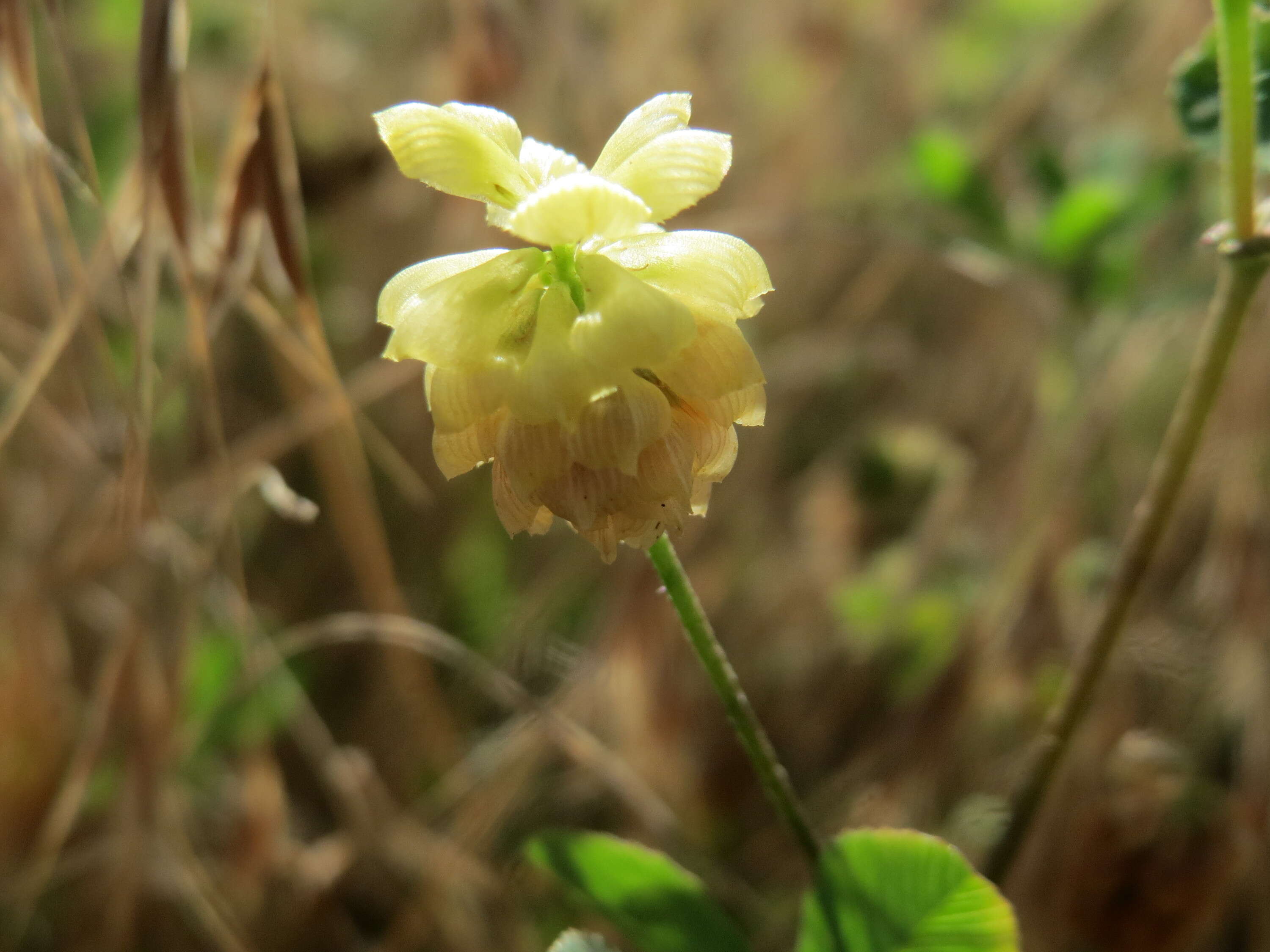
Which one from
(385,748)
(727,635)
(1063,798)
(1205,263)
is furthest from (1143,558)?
(385,748)

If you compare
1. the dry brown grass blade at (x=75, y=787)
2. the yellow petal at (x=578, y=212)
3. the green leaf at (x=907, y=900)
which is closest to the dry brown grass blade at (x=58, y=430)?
the dry brown grass blade at (x=75, y=787)

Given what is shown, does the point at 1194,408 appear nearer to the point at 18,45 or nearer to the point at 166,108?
the point at 166,108

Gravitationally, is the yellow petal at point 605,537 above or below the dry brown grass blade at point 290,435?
above

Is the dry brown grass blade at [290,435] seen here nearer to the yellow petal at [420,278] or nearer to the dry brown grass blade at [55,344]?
the dry brown grass blade at [55,344]

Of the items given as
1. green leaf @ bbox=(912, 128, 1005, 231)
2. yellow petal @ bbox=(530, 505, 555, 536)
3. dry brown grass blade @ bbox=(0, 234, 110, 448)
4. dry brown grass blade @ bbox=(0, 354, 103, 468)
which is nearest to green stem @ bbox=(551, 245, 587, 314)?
yellow petal @ bbox=(530, 505, 555, 536)

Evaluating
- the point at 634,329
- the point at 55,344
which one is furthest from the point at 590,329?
the point at 55,344

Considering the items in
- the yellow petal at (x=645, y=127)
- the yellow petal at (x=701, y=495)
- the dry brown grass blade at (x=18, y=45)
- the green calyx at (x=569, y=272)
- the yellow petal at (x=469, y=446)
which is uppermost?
the dry brown grass blade at (x=18, y=45)

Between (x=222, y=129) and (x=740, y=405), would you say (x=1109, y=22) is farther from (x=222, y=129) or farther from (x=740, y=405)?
(x=740, y=405)
